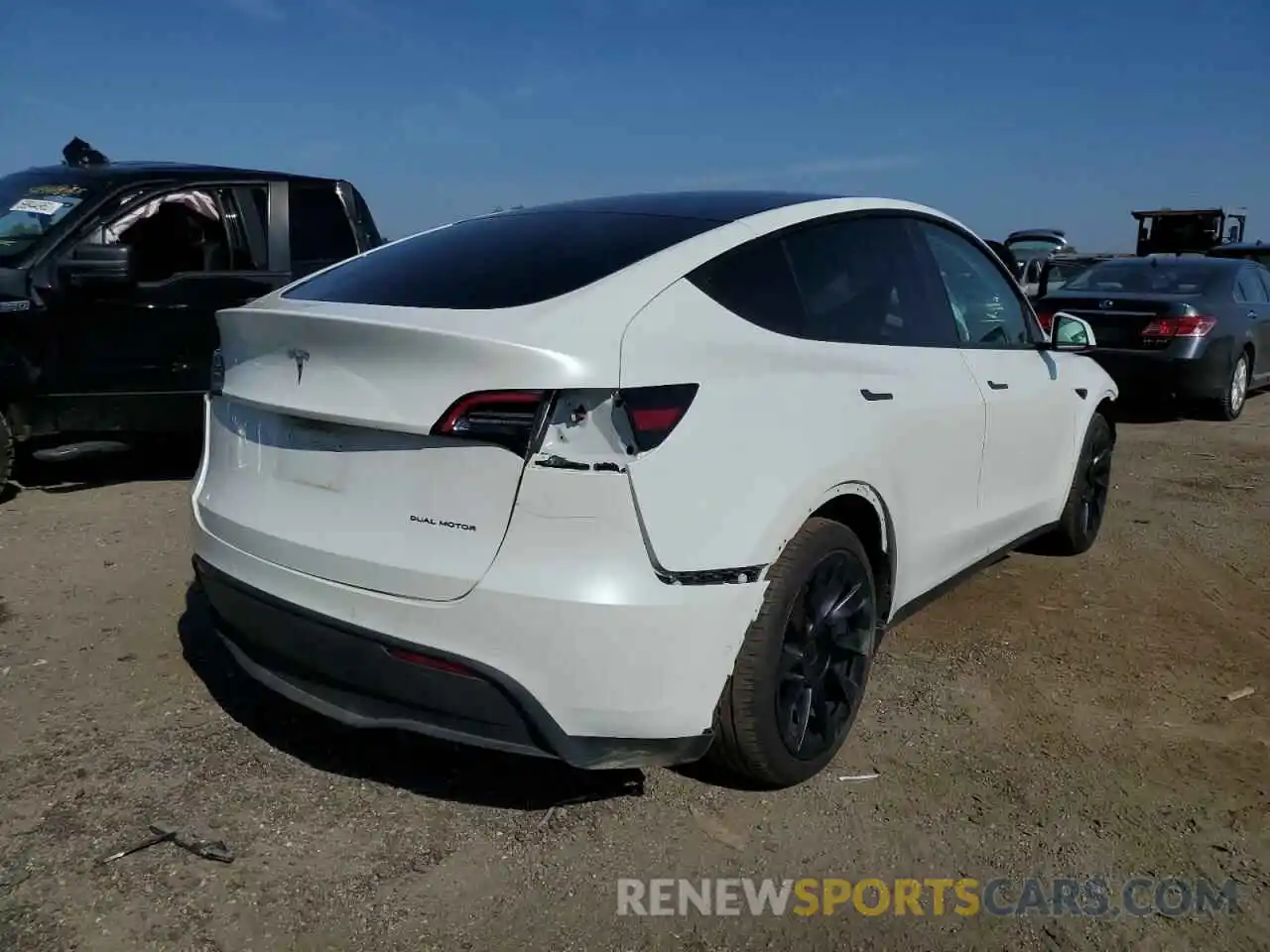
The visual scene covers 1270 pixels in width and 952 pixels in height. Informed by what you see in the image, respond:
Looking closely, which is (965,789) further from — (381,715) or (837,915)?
(381,715)

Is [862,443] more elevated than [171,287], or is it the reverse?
[171,287]

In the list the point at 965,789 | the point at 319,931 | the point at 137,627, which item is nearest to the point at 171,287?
the point at 137,627

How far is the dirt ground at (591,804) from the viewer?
7.84ft

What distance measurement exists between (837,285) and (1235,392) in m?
8.13

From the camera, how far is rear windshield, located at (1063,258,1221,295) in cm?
960

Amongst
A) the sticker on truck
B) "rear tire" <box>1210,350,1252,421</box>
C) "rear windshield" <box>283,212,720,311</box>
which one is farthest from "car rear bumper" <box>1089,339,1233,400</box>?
the sticker on truck

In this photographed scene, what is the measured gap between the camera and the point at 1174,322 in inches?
356

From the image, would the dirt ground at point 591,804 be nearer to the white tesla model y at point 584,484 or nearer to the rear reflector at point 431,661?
the white tesla model y at point 584,484

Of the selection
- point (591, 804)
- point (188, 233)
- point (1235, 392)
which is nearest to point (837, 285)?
point (591, 804)

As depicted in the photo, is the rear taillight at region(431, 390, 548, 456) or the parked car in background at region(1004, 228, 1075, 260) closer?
the rear taillight at region(431, 390, 548, 456)

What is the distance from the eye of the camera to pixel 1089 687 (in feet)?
12.2

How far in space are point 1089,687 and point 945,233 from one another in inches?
69.7

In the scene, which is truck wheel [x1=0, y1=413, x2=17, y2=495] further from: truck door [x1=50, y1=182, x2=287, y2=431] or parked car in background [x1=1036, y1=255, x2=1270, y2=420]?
parked car in background [x1=1036, y1=255, x2=1270, y2=420]

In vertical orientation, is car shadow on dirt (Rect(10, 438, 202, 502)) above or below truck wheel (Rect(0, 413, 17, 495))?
below
